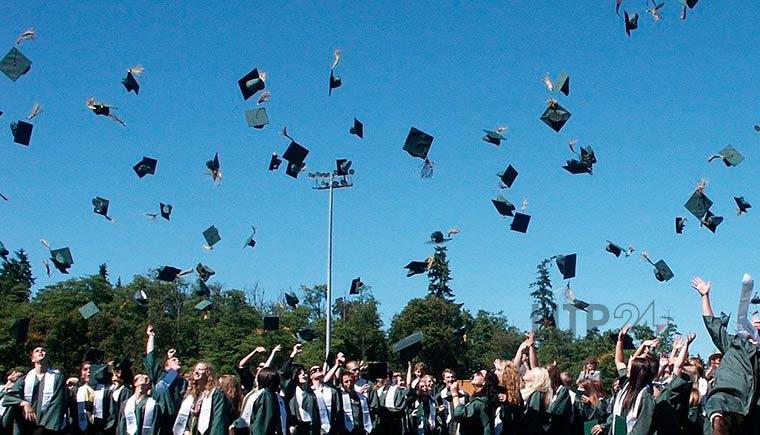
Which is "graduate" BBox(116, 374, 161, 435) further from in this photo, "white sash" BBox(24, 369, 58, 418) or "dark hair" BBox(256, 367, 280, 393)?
"dark hair" BBox(256, 367, 280, 393)

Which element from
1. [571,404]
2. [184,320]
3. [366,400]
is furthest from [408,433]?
[184,320]

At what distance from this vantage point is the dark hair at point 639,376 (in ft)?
21.8

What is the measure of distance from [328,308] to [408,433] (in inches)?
819

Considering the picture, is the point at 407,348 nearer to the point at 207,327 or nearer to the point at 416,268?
the point at 416,268

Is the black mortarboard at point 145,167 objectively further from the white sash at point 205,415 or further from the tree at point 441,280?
the tree at point 441,280

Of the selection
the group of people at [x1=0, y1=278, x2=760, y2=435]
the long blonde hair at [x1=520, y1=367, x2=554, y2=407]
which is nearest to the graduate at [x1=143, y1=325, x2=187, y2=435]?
the group of people at [x1=0, y1=278, x2=760, y2=435]

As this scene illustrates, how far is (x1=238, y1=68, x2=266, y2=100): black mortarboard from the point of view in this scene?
43.6 feet

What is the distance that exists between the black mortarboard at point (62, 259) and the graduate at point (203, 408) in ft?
17.7

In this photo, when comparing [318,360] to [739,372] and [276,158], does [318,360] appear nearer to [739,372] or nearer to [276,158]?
[276,158]

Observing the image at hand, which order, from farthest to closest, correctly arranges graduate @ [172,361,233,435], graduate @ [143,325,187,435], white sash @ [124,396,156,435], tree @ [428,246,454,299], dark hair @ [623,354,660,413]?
tree @ [428,246,454,299] < graduate @ [143,325,187,435] < white sash @ [124,396,156,435] < graduate @ [172,361,233,435] < dark hair @ [623,354,660,413]

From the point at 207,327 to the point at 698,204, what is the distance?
124 feet

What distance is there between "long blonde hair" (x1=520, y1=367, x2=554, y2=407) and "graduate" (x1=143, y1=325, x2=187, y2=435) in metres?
3.75

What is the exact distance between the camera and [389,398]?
1136cm

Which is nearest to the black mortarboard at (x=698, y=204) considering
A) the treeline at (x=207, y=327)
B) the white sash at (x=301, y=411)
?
the white sash at (x=301, y=411)
